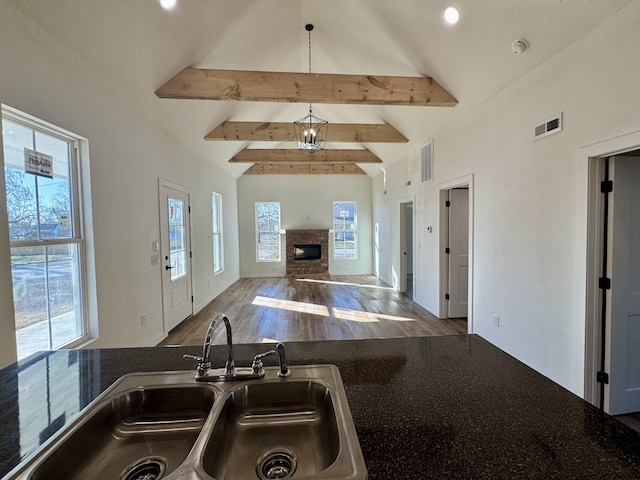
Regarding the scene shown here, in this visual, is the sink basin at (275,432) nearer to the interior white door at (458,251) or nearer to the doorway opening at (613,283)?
the doorway opening at (613,283)

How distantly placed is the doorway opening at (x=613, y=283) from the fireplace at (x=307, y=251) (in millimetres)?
6454

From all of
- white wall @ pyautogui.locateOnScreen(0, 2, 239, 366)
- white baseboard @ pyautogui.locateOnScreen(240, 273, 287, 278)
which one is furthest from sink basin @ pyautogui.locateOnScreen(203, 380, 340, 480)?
white baseboard @ pyautogui.locateOnScreen(240, 273, 287, 278)

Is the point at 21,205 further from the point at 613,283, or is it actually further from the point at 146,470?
the point at 613,283

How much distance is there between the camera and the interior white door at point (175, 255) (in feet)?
12.3

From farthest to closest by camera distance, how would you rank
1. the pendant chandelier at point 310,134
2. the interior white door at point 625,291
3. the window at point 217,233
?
the window at point 217,233 < the pendant chandelier at point 310,134 < the interior white door at point 625,291

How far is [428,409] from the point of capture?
0.89m

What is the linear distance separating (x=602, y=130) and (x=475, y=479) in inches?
94.7

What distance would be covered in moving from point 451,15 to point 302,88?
152 centimetres

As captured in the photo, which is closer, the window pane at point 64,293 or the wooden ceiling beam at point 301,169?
the window pane at point 64,293

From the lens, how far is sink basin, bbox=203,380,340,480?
0.86 metres

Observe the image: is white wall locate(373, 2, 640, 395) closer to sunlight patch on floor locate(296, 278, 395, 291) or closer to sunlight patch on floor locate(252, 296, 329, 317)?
sunlight patch on floor locate(252, 296, 329, 317)

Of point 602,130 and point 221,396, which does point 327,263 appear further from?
point 221,396

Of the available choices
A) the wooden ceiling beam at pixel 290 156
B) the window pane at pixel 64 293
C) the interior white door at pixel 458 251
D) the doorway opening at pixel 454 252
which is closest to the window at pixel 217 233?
the wooden ceiling beam at pixel 290 156

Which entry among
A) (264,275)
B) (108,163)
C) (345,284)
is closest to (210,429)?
(108,163)
